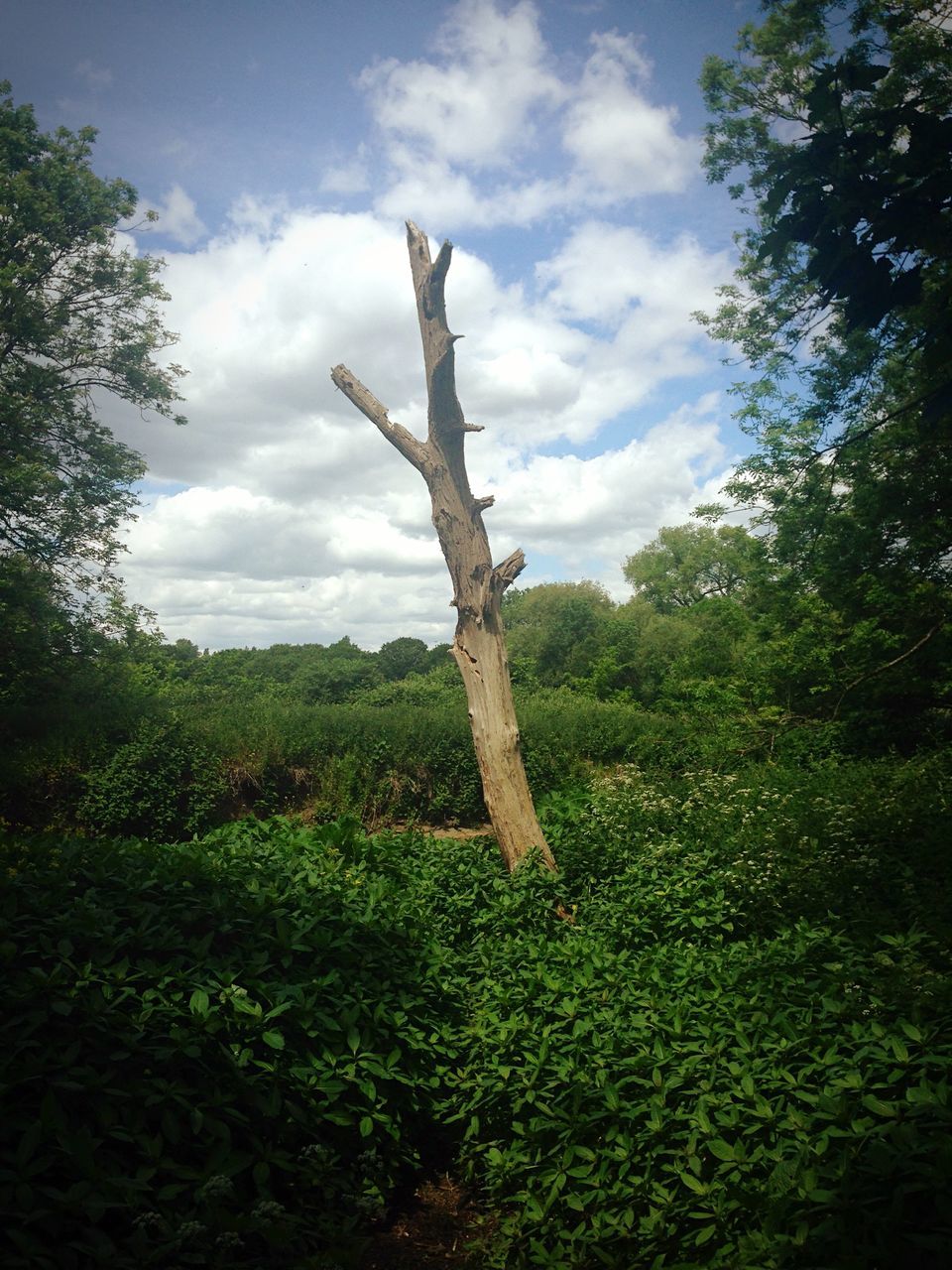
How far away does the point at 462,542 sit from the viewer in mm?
7543

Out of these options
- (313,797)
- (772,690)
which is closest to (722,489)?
(772,690)

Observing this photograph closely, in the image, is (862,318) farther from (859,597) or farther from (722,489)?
(859,597)

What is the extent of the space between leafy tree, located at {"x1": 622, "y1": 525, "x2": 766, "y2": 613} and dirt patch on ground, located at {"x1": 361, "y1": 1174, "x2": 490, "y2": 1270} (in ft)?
125

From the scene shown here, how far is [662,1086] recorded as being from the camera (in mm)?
3000

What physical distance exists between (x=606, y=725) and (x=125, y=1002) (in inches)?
446

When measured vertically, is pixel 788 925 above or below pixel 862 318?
below

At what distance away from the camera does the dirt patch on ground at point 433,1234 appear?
2928 millimetres

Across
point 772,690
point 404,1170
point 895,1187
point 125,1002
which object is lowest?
point 404,1170

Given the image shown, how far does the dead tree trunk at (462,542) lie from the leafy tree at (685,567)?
33783mm

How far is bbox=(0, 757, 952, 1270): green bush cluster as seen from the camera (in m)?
2.18

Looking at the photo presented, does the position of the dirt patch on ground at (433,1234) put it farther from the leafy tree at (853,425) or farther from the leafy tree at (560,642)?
the leafy tree at (560,642)

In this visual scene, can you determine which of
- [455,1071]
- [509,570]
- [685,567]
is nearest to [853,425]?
[509,570]

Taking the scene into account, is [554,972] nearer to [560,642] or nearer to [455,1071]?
[455,1071]

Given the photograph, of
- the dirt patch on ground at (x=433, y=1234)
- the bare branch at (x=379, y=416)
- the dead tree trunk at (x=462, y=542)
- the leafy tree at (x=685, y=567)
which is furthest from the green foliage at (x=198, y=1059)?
the leafy tree at (x=685, y=567)
